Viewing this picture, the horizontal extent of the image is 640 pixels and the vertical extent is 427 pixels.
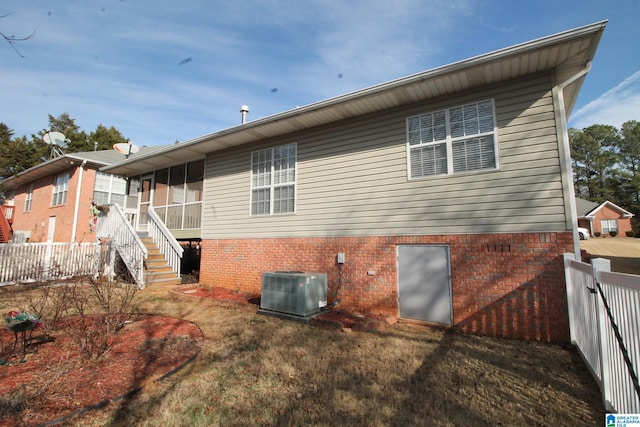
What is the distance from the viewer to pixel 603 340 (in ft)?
10.7

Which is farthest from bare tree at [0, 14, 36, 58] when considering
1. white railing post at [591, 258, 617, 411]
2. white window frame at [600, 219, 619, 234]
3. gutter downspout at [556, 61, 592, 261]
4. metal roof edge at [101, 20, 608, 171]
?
white window frame at [600, 219, 619, 234]

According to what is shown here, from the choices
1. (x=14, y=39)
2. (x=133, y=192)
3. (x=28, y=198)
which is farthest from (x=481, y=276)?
(x=28, y=198)

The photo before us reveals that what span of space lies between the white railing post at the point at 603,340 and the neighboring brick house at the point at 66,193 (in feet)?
63.8

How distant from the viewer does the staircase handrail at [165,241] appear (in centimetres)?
1054

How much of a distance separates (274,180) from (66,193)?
16.3 m

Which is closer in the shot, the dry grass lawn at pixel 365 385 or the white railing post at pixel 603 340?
the dry grass lawn at pixel 365 385

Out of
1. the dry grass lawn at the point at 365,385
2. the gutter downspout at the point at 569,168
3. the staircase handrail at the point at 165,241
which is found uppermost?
the gutter downspout at the point at 569,168

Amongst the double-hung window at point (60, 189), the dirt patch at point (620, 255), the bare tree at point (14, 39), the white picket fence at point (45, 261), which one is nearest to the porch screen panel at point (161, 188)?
the white picket fence at point (45, 261)

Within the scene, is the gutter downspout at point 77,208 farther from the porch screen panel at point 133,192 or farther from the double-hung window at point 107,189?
the porch screen panel at point 133,192

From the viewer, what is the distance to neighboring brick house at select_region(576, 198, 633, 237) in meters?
33.7

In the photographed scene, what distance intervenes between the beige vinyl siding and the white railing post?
228 centimetres

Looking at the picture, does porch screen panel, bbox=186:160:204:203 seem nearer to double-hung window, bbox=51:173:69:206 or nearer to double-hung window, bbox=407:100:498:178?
double-hung window, bbox=407:100:498:178

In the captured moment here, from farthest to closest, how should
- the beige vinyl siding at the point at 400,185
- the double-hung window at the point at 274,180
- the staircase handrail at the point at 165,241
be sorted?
the staircase handrail at the point at 165,241, the double-hung window at the point at 274,180, the beige vinyl siding at the point at 400,185

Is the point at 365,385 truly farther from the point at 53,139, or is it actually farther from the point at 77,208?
the point at 53,139
